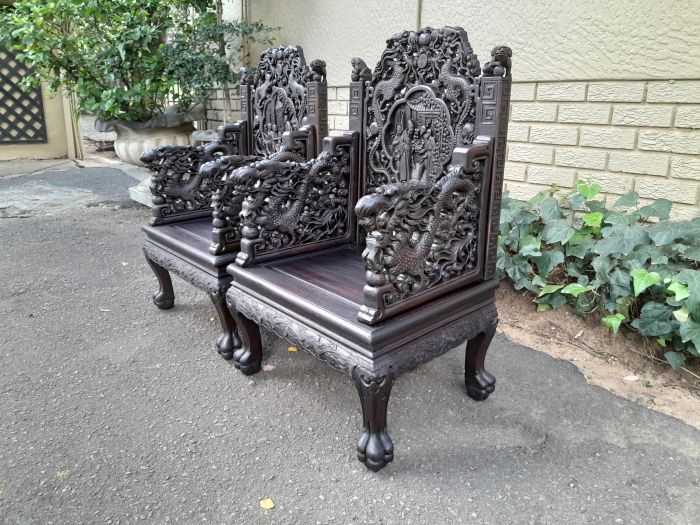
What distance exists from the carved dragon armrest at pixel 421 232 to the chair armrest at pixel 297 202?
1.80ft

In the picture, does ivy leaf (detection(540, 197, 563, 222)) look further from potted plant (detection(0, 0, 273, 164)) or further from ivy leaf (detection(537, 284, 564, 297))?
potted plant (detection(0, 0, 273, 164))

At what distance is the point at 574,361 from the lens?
244cm

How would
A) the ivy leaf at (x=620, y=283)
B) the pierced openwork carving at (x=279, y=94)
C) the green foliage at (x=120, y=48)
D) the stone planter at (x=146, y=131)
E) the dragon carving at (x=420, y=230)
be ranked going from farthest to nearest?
the stone planter at (x=146, y=131) → the green foliage at (x=120, y=48) → the pierced openwork carving at (x=279, y=94) → the ivy leaf at (x=620, y=283) → the dragon carving at (x=420, y=230)

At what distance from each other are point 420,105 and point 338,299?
2.71 ft

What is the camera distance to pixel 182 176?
281 centimetres

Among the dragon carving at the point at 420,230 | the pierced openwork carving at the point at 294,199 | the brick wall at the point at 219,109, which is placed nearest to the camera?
the dragon carving at the point at 420,230

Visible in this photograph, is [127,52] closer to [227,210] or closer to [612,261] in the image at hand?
[227,210]

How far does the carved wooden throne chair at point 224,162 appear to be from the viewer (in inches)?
90.4

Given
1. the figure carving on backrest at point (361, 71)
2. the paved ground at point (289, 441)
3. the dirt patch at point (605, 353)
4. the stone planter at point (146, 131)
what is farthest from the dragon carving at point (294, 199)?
the stone planter at point (146, 131)

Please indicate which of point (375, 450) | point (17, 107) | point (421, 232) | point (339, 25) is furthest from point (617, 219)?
point (17, 107)

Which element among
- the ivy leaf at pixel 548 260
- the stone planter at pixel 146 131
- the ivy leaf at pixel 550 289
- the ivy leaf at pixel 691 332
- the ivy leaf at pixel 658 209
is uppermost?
the stone planter at pixel 146 131

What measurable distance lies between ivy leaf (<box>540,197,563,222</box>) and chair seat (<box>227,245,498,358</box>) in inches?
41.0

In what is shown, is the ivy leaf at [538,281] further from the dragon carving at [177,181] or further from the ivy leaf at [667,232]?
the dragon carving at [177,181]

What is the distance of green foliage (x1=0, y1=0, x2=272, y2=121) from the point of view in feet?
15.0
